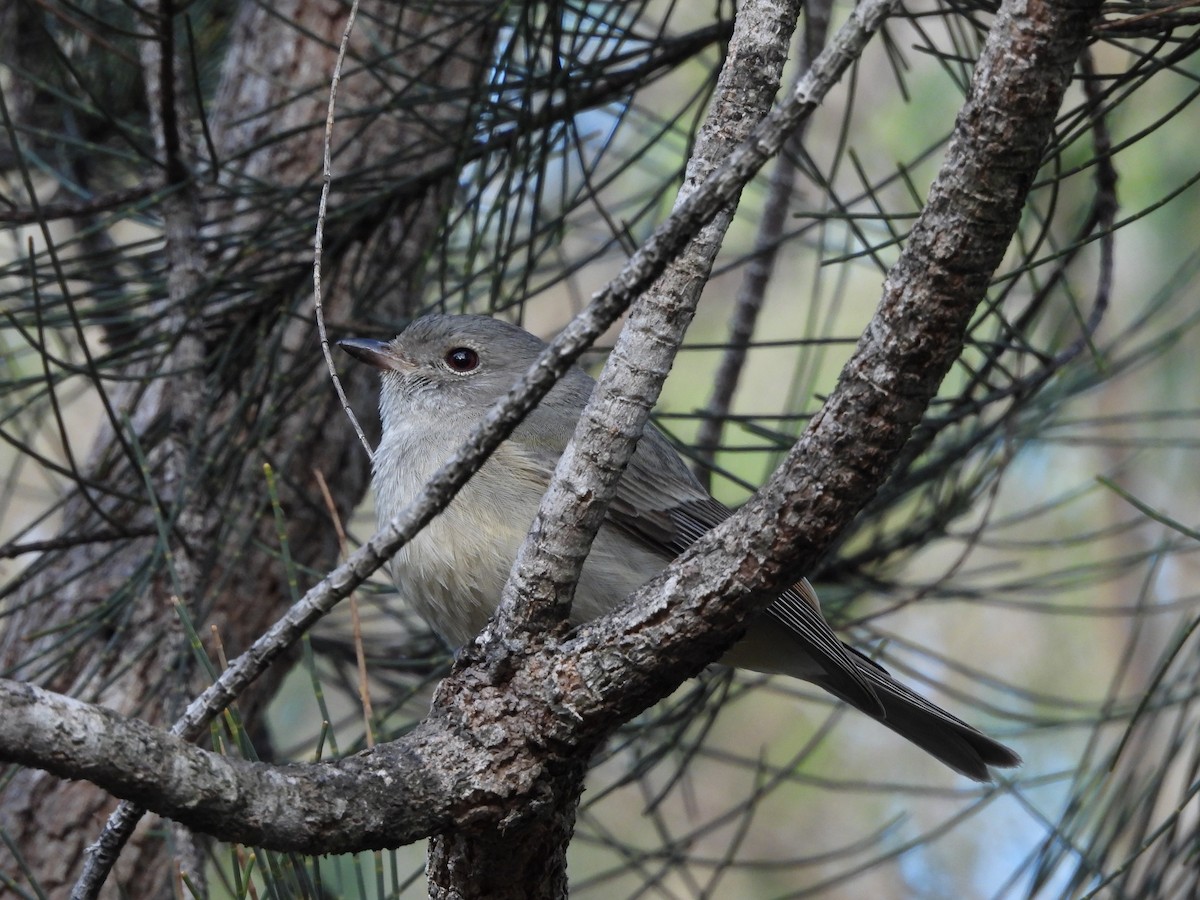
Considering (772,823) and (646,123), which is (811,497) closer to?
(646,123)

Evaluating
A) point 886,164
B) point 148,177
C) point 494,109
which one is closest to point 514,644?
point 494,109

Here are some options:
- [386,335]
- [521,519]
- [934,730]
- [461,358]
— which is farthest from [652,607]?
[386,335]

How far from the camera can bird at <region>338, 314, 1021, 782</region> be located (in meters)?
3.04

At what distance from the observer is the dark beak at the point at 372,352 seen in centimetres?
371

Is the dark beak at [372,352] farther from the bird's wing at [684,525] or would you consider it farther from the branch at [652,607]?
the branch at [652,607]

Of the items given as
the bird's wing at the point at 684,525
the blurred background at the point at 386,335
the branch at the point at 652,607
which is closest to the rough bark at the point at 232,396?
the blurred background at the point at 386,335

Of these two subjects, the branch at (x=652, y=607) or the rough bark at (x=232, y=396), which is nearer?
the branch at (x=652, y=607)

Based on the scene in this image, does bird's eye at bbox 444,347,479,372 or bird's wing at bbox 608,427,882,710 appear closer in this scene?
bird's wing at bbox 608,427,882,710

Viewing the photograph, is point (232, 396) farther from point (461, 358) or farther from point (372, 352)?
point (461, 358)

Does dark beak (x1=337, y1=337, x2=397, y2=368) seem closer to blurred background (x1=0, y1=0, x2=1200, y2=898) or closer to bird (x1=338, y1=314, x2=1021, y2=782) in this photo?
bird (x1=338, y1=314, x2=1021, y2=782)

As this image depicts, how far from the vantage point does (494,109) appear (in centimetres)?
372

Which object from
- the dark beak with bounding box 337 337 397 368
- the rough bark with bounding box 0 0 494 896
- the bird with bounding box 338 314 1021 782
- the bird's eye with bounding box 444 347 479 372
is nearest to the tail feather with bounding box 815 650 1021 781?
the bird with bounding box 338 314 1021 782

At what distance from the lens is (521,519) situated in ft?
10.1

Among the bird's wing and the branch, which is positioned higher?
the bird's wing
